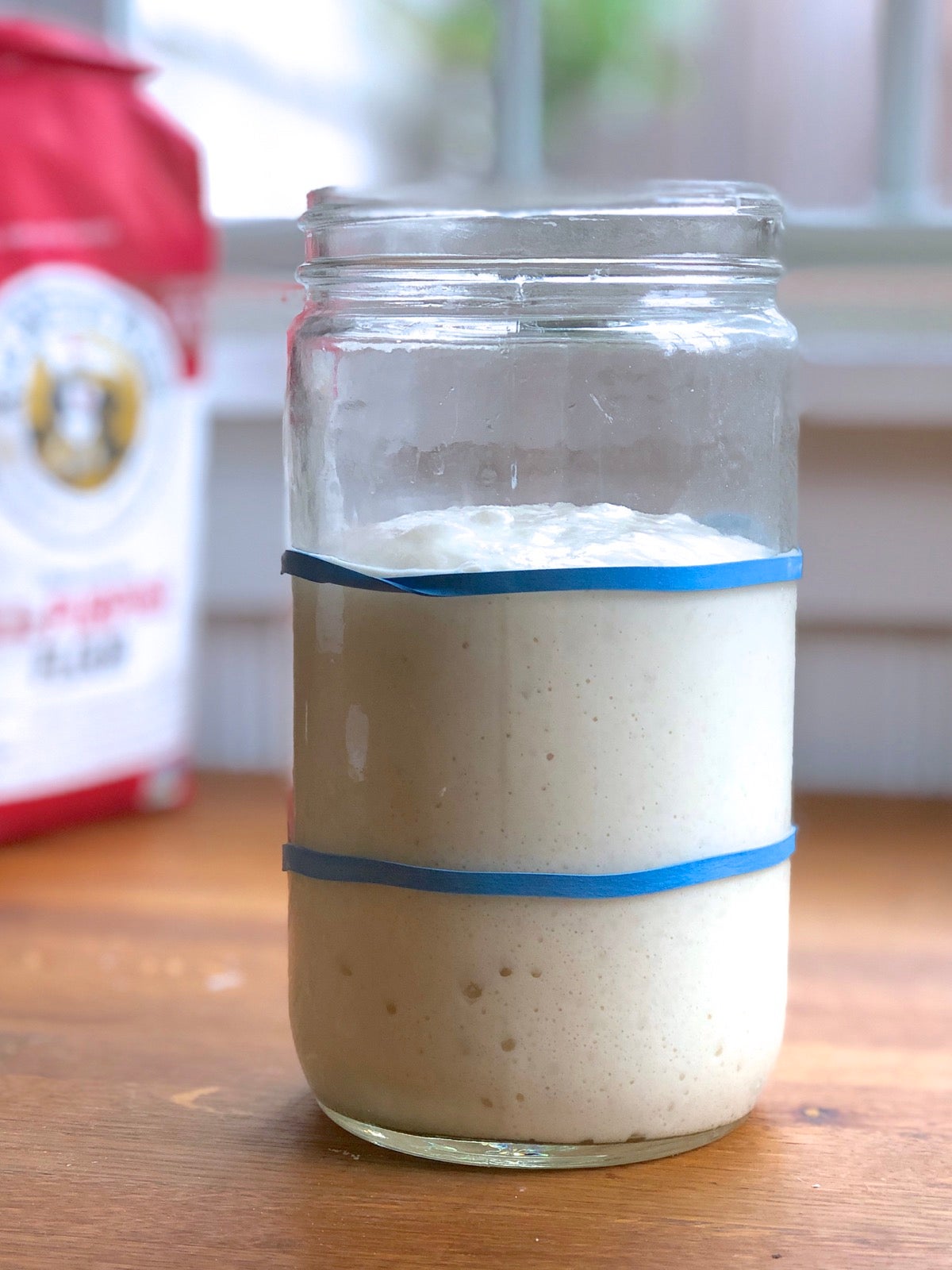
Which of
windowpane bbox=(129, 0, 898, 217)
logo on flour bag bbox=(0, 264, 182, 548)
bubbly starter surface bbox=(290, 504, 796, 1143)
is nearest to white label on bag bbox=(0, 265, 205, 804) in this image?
logo on flour bag bbox=(0, 264, 182, 548)

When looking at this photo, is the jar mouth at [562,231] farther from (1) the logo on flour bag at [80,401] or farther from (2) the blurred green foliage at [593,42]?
(2) the blurred green foliage at [593,42]

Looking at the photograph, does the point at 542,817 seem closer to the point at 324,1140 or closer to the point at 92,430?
the point at 324,1140

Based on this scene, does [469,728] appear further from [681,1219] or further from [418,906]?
[681,1219]

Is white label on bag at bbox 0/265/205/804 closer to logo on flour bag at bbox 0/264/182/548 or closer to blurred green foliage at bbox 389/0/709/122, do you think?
logo on flour bag at bbox 0/264/182/548

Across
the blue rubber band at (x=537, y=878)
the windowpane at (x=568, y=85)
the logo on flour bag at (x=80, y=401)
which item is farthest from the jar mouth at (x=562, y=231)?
the windowpane at (x=568, y=85)

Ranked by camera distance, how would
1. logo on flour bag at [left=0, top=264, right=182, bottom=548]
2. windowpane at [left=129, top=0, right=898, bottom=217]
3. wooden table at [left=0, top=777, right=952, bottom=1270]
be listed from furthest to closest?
windowpane at [left=129, top=0, right=898, bottom=217], logo on flour bag at [left=0, top=264, right=182, bottom=548], wooden table at [left=0, top=777, right=952, bottom=1270]

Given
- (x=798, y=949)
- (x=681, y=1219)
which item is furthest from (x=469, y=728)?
(x=798, y=949)
